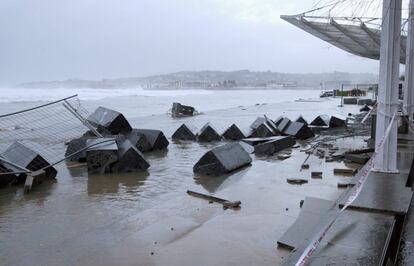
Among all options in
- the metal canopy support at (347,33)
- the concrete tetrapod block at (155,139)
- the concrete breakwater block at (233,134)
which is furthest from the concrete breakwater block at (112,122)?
the metal canopy support at (347,33)

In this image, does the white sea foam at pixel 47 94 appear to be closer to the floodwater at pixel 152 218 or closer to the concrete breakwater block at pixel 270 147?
the concrete breakwater block at pixel 270 147

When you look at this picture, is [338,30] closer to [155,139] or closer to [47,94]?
[155,139]

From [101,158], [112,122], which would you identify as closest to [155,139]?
[112,122]

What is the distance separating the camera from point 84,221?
7410mm

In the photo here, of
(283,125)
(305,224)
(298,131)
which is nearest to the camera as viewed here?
(305,224)

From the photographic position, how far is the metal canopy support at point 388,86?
7012mm

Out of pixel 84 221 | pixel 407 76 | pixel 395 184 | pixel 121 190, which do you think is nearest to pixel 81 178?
pixel 121 190

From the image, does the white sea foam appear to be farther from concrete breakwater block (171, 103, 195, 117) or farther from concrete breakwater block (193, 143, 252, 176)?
concrete breakwater block (193, 143, 252, 176)

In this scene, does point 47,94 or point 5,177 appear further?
point 47,94

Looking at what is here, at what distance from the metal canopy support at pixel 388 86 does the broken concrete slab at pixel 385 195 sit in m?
0.36

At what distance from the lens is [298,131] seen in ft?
61.6

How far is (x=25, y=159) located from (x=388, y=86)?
8.17 m

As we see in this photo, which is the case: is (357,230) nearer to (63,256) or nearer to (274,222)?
(274,222)

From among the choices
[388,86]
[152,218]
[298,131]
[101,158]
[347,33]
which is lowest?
[152,218]
